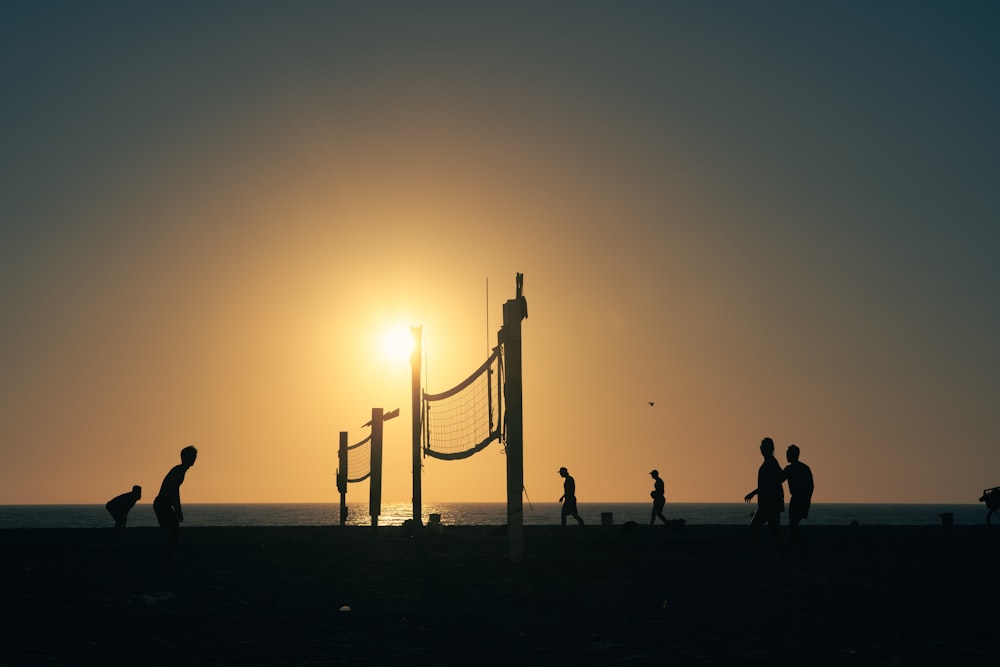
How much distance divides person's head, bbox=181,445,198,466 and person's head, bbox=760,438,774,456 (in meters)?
9.93

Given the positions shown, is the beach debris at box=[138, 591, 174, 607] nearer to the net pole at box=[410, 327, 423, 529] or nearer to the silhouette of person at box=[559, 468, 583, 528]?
the net pole at box=[410, 327, 423, 529]

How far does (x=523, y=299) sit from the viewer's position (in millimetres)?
19578

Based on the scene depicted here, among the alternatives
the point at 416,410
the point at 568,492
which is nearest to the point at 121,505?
the point at 416,410

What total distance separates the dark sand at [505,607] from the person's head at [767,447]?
193 centimetres

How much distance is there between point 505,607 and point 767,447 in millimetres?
8691

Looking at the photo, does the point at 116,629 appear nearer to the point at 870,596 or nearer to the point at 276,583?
the point at 276,583

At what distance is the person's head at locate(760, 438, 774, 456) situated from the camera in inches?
751

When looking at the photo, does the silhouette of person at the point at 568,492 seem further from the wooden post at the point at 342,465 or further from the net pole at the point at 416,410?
the wooden post at the point at 342,465

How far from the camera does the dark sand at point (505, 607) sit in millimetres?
8914

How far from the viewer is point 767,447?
1919 centimetres

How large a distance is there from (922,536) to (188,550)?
17.2 metres

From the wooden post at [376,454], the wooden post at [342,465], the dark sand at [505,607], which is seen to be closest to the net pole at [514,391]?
the dark sand at [505,607]

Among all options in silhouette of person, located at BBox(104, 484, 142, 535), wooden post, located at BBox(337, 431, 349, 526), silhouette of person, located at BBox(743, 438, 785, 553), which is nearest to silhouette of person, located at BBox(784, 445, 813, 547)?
silhouette of person, located at BBox(743, 438, 785, 553)

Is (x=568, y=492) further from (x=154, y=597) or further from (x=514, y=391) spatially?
(x=154, y=597)
